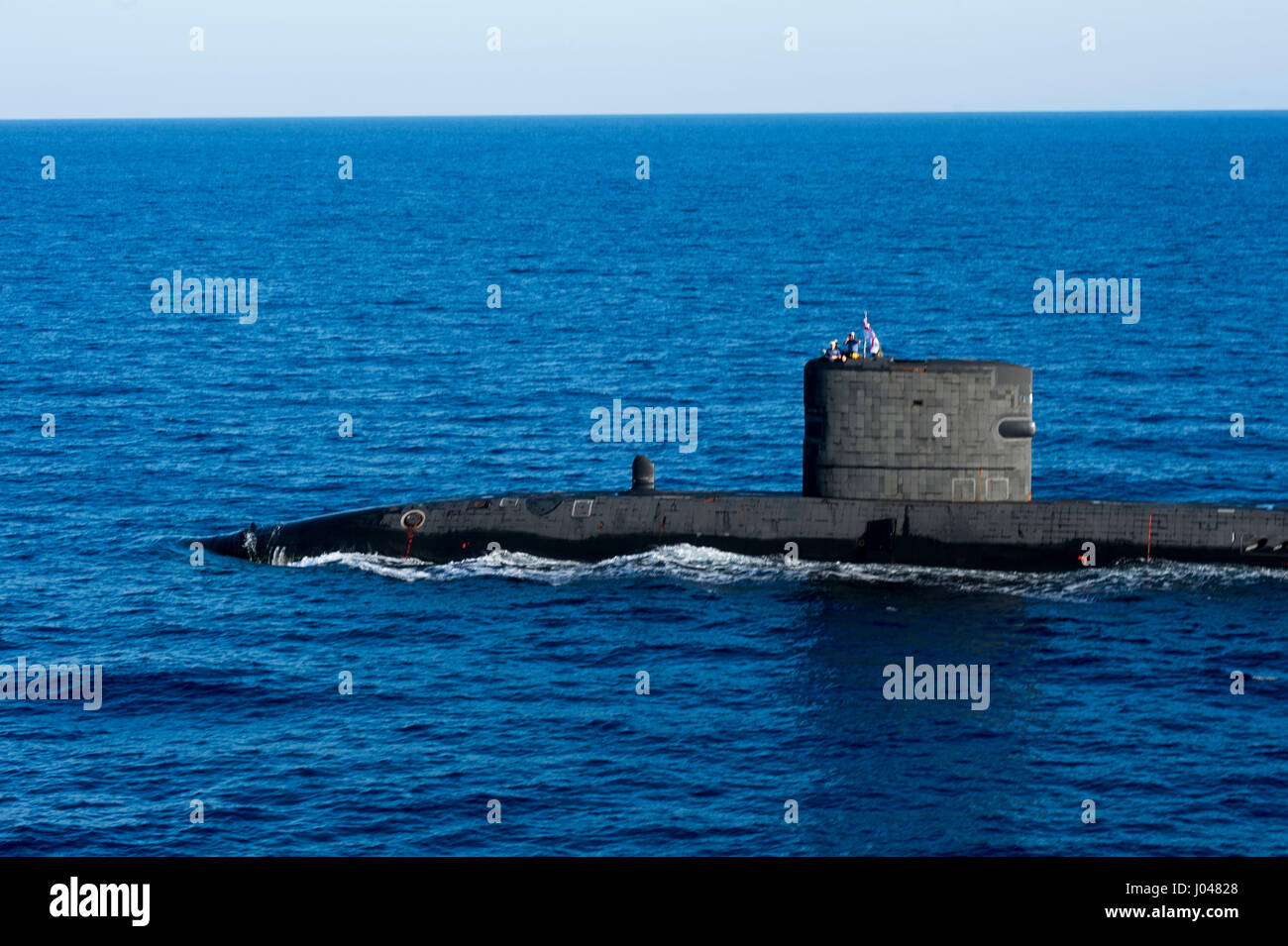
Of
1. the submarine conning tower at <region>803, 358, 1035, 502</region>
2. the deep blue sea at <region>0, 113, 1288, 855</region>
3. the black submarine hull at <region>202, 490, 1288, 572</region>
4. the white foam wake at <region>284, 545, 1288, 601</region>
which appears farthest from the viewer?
the submarine conning tower at <region>803, 358, 1035, 502</region>

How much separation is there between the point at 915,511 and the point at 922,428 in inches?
105

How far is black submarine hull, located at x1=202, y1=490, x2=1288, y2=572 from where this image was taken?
5241cm

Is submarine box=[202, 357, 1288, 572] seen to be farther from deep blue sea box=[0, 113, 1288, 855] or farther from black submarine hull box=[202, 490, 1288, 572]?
deep blue sea box=[0, 113, 1288, 855]

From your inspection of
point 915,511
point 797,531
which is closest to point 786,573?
point 797,531

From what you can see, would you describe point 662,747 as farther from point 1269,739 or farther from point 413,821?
point 1269,739

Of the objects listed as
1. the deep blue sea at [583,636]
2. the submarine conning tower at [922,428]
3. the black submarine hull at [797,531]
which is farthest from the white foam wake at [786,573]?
the submarine conning tower at [922,428]

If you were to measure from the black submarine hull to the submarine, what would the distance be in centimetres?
4

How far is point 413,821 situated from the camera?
3653cm

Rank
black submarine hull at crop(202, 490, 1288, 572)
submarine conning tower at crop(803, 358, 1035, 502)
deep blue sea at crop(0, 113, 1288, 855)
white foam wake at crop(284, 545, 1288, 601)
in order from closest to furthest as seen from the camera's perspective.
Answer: deep blue sea at crop(0, 113, 1288, 855)
white foam wake at crop(284, 545, 1288, 601)
black submarine hull at crop(202, 490, 1288, 572)
submarine conning tower at crop(803, 358, 1035, 502)

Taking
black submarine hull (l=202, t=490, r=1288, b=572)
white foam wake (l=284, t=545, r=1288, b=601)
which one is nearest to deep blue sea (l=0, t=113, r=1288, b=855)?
white foam wake (l=284, t=545, r=1288, b=601)

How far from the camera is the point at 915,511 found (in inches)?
2115

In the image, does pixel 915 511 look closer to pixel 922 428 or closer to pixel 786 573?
pixel 922 428

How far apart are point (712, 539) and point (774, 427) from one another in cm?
2383

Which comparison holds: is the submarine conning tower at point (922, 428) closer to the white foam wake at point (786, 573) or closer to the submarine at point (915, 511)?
the submarine at point (915, 511)
